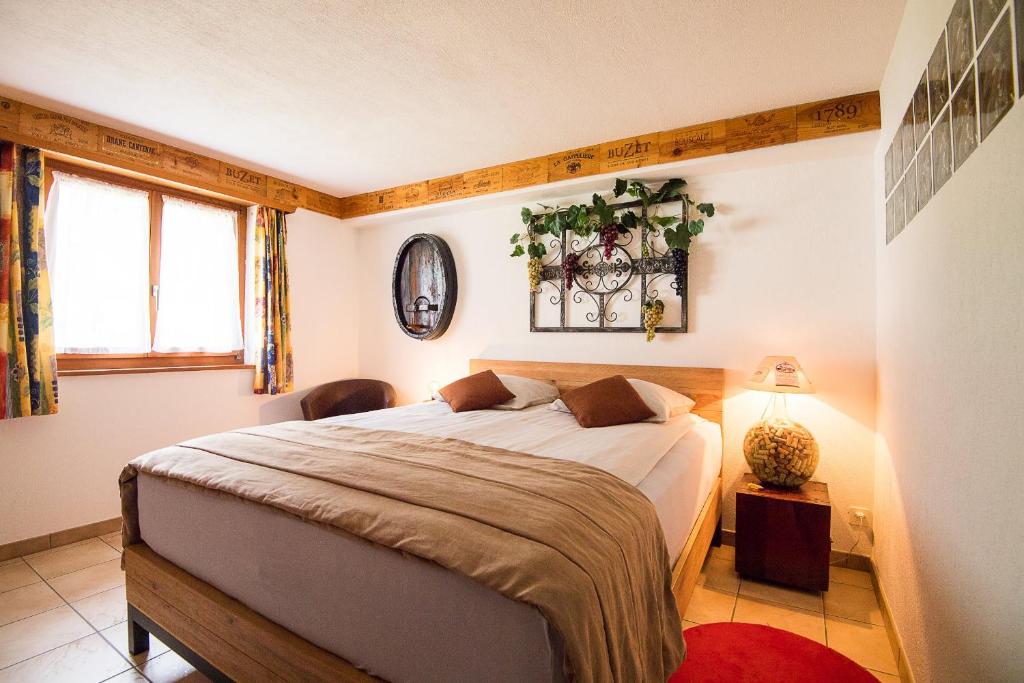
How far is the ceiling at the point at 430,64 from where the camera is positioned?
194 cm

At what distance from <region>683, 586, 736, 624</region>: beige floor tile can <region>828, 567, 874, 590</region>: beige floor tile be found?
0.63m

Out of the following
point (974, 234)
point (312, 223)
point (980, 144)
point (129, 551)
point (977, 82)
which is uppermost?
point (312, 223)

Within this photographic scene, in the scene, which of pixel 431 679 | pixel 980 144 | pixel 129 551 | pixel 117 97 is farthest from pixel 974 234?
pixel 117 97

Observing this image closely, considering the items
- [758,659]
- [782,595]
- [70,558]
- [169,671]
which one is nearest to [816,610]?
[782,595]

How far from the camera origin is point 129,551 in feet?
6.34

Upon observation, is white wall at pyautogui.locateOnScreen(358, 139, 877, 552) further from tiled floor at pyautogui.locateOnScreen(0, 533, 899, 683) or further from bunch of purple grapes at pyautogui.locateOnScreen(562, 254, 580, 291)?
tiled floor at pyautogui.locateOnScreen(0, 533, 899, 683)

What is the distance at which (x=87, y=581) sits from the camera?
2516 millimetres

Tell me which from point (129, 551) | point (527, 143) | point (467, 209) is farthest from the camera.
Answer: point (467, 209)

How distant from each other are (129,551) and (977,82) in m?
3.05

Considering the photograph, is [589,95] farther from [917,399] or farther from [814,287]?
[917,399]

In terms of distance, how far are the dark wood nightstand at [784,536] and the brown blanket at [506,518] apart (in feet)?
4.13

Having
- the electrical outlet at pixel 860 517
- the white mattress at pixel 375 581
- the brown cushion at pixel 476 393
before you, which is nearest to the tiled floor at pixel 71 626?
the white mattress at pixel 375 581

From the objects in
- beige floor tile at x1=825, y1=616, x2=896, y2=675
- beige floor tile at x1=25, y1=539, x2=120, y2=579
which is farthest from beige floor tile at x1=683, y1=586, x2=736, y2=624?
beige floor tile at x1=25, y1=539, x2=120, y2=579

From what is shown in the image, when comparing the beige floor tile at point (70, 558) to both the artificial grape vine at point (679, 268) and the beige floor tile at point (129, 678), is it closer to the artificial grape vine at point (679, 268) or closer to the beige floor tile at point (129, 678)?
the beige floor tile at point (129, 678)
